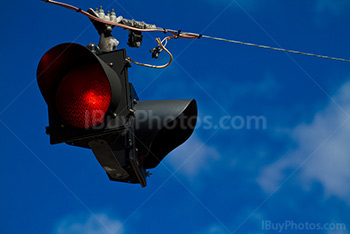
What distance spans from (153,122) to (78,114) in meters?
0.48

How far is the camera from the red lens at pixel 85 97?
8.91 ft

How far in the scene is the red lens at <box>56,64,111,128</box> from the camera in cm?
271

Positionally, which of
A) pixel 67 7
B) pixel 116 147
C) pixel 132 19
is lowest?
pixel 116 147

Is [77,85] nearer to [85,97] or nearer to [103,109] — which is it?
[85,97]

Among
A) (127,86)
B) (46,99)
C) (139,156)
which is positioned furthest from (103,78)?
(139,156)

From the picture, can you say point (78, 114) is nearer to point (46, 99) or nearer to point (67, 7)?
point (46, 99)

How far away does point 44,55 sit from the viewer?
2.82 metres

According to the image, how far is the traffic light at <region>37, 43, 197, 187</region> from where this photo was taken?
2.72 meters

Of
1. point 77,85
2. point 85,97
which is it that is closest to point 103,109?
point 85,97

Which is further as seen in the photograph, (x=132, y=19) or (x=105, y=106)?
A: (x=132, y=19)

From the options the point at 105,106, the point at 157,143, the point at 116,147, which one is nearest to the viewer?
the point at 105,106

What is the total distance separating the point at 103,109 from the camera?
8.89 feet

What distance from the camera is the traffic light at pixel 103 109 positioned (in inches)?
107

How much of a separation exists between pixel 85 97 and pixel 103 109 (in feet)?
0.41
